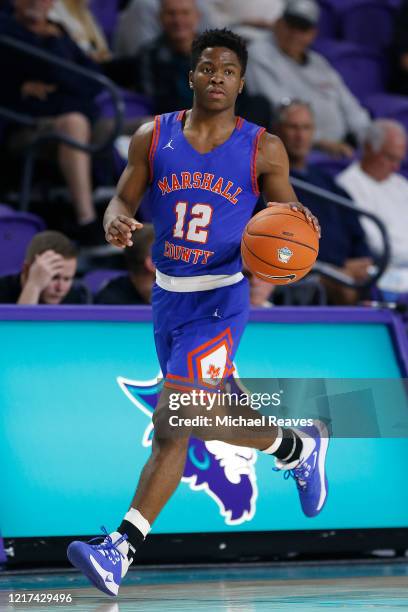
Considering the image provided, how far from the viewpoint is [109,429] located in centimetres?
500

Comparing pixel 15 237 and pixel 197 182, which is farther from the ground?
pixel 15 237

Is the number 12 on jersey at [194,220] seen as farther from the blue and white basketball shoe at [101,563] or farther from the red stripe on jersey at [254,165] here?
the blue and white basketball shoe at [101,563]

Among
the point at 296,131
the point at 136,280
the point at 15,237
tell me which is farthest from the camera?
the point at 296,131

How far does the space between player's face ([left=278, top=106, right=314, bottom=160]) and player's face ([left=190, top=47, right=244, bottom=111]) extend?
3.07 m

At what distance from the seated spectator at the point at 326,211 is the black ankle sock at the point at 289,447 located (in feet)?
8.23

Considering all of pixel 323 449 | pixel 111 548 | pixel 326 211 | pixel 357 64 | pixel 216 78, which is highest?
pixel 357 64

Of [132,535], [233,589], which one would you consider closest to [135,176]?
[132,535]

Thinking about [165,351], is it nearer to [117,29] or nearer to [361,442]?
[361,442]

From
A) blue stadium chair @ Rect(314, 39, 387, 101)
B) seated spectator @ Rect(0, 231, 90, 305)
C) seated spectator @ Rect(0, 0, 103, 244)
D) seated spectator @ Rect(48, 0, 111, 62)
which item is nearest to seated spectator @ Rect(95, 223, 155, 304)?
seated spectator @ Rect(0, 231, 90, 305)

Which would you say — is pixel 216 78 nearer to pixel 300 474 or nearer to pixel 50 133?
pixel 300 474

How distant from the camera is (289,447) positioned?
4.72 m

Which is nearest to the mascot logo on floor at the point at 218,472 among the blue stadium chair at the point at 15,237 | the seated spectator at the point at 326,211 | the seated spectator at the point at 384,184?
the blue stadium chair at the point at 15,237

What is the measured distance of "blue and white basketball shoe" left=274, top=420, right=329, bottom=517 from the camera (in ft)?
15.8

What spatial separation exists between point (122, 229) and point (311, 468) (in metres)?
1.44
